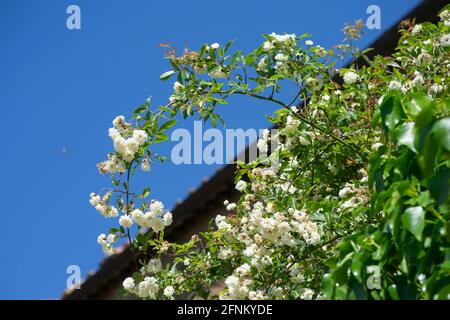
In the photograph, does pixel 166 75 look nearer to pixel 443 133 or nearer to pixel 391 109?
pixel 391 109

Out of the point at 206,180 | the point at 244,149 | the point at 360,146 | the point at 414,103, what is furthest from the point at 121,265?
the point at 414,103

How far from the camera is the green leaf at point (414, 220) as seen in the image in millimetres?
2240

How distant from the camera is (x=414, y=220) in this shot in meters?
2.26

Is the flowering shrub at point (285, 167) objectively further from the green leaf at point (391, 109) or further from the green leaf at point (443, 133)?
the green leaf at point (443, 133)

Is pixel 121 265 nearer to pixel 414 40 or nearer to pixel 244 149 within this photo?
pixel 244 149

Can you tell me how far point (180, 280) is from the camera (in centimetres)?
414

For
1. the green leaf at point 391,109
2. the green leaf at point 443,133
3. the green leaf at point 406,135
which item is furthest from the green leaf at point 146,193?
the green leaf at point 443,133

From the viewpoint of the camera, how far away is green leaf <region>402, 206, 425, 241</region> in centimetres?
224

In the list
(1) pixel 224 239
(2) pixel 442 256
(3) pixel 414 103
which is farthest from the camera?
(1) pixel 224 239

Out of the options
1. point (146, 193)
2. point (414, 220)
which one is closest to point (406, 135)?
point (414, 220)

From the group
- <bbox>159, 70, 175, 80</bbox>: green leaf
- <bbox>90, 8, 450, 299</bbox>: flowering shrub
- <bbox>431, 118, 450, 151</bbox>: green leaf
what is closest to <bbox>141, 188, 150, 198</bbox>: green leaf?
<bbox>90, 8, 450, 299</bbox>: flowering shrub

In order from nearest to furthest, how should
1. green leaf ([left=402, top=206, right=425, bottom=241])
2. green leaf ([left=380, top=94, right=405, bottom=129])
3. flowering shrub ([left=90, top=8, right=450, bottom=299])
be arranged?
green leaf ([left=402, top=206, right=425, bottom=241]) < green leaf ([left=380, top=94, right=405, bottom=129]) < flowering shrub ([left=90, top=8, right=450, bottom=299])

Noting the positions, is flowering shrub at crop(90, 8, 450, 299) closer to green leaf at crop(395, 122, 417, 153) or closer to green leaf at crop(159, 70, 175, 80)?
green leaf at crop(159, 70, 175, 80)

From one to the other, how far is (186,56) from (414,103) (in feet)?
6.30
